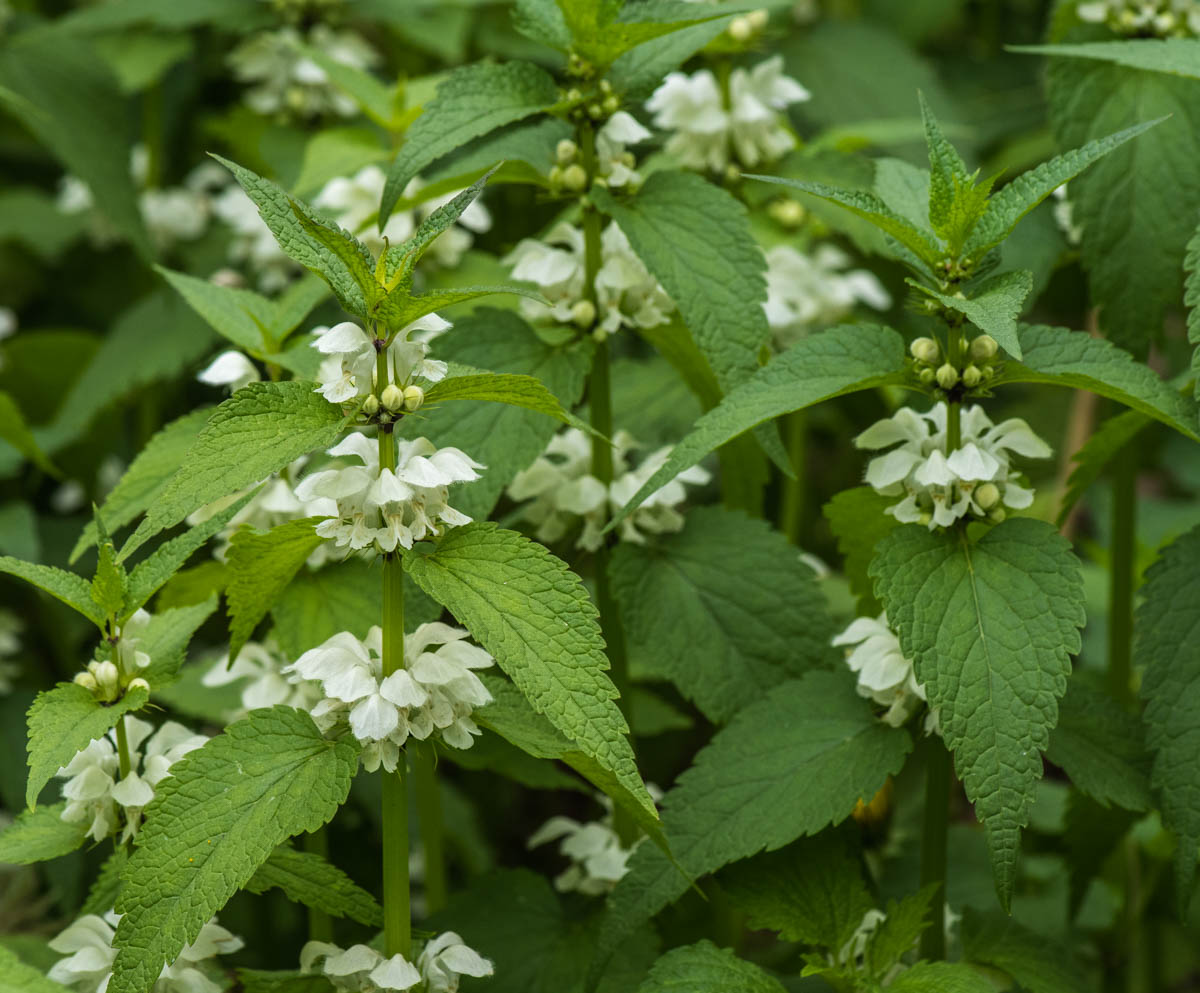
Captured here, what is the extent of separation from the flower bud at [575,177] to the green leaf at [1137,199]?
0.62m

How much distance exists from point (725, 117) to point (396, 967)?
3.84 feet

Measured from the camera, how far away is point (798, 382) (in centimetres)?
121

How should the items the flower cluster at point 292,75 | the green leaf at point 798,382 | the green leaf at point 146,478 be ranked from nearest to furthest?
1. the green leaf at point 798,382
2. the green leaf at point 146,478
3. the flower cluster at point 292,75

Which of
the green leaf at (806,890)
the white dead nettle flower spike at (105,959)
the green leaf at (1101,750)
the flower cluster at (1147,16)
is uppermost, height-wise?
the flower cluster at (1147,16)

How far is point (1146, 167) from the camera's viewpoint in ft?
5.35

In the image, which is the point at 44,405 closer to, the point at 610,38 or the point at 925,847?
the point at 610,38

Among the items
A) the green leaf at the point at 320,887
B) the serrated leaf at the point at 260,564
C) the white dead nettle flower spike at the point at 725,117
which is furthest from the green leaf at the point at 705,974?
the white dead nettle flower spike at the point at 725,117

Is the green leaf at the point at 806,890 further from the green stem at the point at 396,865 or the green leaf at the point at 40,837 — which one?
the green leaf at the point at 40,837

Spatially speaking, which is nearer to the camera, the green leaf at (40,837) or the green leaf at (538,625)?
the green leaf at (538,625)

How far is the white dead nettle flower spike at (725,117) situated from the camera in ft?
5.92

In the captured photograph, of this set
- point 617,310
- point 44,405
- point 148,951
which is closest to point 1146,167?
point 617,310

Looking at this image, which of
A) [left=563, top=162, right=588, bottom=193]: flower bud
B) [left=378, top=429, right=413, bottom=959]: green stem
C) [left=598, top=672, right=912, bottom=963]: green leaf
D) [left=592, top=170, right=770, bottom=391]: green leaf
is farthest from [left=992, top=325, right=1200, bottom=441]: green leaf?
[left=378, top=429, right=413, bottom=959]: green stem

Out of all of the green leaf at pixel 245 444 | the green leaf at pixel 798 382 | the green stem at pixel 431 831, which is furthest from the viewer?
the green stem at pixel 431 831

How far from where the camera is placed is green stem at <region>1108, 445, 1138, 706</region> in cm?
180
